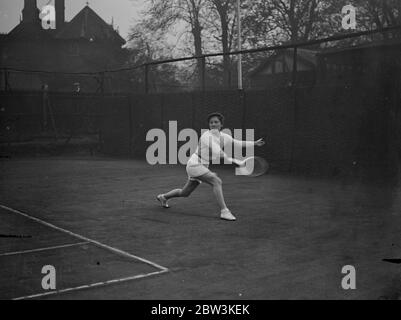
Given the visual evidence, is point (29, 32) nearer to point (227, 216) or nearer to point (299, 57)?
point (299, 57)

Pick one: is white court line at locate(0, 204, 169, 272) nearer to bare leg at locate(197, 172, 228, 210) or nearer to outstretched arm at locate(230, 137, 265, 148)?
bare leg at locate(197, 172, 228, 210)

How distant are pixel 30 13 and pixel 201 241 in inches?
1767

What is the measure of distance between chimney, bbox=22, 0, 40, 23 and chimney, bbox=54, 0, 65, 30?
5.93 feet

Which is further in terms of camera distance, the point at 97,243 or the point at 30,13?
the point at 30,13

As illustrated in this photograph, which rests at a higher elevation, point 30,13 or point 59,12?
point 59,12

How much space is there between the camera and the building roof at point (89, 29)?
50625mm

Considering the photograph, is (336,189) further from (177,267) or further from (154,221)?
(177,267)

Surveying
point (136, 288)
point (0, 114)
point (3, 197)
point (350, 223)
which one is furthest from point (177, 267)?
point (0, 114)

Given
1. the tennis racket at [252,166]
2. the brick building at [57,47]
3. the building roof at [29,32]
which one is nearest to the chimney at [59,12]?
the brick building at [57,47]

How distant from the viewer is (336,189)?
11.6m

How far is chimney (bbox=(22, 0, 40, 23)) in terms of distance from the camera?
47.0 m

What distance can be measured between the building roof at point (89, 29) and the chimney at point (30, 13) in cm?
318

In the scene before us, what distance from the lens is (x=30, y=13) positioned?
47.2 metres

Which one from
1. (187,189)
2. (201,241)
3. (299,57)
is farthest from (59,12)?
(201,241)
